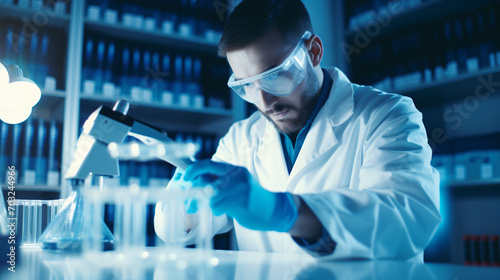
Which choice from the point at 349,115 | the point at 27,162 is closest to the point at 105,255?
the point at 349,115

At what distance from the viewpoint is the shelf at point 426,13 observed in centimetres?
217

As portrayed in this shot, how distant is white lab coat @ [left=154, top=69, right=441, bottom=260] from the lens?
0.85 m

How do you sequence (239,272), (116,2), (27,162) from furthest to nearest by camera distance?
1. (116,2)
2. (27,162)
3. (239,272)

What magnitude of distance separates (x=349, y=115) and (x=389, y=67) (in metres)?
1.17

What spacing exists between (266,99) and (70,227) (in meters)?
0.69

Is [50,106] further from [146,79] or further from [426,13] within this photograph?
[426,13]

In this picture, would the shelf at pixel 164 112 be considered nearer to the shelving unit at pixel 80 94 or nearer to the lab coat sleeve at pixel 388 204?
the shelving unit at pixel 80 94

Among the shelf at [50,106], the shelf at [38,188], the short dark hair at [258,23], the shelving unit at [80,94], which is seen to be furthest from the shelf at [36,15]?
the short dark hair at [258,23]

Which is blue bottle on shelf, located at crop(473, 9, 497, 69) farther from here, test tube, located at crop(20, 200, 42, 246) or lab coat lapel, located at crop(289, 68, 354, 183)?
test tube, located at crop(20, 200, 42, 246)

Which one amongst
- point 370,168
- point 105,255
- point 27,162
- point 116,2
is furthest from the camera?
point 116,2

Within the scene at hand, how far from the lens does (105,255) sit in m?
0.78

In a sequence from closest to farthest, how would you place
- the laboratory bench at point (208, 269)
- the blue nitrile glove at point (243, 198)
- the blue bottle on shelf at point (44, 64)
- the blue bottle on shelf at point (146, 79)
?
1. the laboratory bench at point (208, 269)
2. the blue nitrile glove at point (243, 198)
3. the blue bottle on shelf at point (44, 64)
4. the blue bottle on shelf at point (146, 79)

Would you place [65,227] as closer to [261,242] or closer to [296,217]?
[296,217]

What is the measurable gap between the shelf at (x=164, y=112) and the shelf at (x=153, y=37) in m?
0.41
